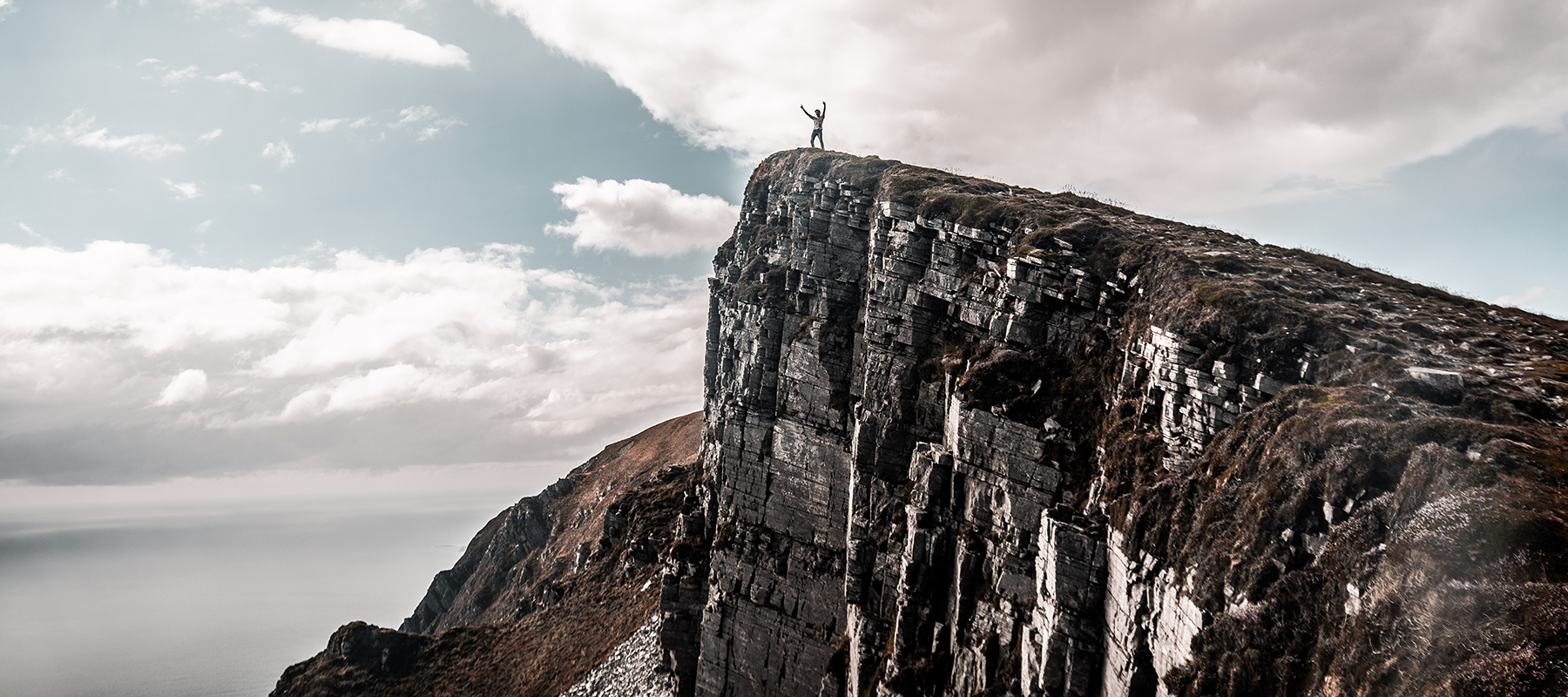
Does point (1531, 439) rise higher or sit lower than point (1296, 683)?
higher

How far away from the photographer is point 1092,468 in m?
37.5

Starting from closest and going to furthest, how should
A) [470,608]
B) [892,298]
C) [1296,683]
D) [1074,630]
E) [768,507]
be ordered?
[1296,683] < [1074,630] < [892,298] < [768,507] < [470,608]

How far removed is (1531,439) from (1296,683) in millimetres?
10479

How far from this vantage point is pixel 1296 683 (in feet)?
67.7

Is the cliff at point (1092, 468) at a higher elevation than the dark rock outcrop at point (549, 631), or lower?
higher

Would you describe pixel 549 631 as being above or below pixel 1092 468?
below

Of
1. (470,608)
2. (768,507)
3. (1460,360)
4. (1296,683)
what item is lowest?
(470,608)

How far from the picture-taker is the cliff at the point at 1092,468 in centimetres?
1973

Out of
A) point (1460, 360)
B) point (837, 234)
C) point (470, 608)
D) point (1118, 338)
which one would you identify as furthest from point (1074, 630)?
point (470, 608)

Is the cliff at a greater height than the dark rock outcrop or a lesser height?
greater

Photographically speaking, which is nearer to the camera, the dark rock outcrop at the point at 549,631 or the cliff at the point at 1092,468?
the cliff at the point at 1092,468

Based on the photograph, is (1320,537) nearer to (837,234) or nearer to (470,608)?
(837,234)

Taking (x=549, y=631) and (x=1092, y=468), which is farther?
(x=549, y=631)

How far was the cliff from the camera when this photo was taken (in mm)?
19734
